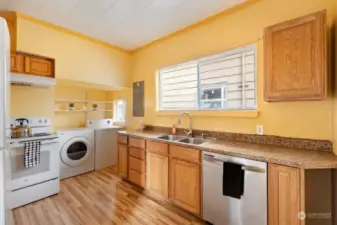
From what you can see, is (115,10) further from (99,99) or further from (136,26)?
(99,99)

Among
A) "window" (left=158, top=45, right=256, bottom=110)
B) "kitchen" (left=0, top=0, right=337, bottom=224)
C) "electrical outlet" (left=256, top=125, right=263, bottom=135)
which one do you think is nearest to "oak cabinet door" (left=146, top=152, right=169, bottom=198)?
"kitchen" (left=0, top=0, right=337, bottom=224)

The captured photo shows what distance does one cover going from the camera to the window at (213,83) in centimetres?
233

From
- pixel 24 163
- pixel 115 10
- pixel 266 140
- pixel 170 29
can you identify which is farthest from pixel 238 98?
pixel 24 163

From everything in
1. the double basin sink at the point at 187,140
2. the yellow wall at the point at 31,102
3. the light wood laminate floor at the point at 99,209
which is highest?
the yellow wall at the point at 31,102

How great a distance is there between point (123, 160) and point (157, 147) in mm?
986

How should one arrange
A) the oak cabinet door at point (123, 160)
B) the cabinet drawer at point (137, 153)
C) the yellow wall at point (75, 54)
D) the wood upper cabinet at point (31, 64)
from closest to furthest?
the wood upper cabinet at point (31, 64), the yellow wall at point (75, 54), the cabinet drawer at point (137, 153), the oak cabinet door at point (123, 160)

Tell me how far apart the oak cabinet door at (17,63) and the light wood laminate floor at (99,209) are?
1887mm

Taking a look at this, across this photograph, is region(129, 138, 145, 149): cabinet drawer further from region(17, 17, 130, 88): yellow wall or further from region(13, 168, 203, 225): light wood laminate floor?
region(17, 17, 130, 88): yellow wall

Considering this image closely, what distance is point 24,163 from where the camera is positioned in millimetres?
2371

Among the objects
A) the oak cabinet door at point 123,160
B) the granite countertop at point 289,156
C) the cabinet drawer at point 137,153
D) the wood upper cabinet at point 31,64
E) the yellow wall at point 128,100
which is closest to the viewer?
the granite countertop at point 289,156

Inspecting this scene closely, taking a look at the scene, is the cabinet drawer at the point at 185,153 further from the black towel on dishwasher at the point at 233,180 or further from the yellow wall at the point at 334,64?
the yellow wall at the point at 334,64

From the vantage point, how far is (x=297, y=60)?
1.64 m

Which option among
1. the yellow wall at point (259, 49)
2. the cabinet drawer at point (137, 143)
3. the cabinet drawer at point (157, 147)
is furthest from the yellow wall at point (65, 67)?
the cabinet drawer at point (157, 147)

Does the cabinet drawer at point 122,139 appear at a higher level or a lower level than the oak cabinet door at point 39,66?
lower
